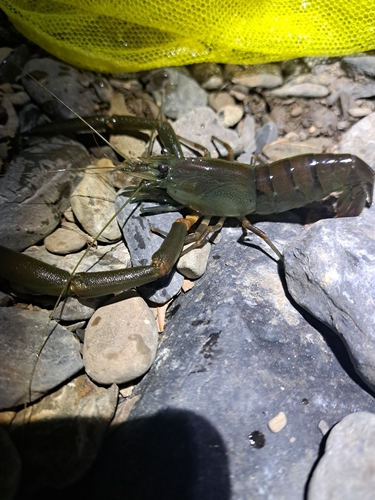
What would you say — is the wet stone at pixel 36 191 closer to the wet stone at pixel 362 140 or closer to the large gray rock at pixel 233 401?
the large gray rock at pixel 233 401

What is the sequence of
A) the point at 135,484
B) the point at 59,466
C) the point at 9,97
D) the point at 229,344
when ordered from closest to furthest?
1. the point at 135,484
2. the point at 59,466
3. the point at 229,344
4. the point at 9,97

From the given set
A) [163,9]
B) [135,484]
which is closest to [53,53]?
[163,9]

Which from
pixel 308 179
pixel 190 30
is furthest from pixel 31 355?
pixel 190 30

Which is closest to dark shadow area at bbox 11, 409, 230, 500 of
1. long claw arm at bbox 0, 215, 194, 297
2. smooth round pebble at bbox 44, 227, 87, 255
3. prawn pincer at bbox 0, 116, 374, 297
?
long claw arm at bbox 0, 215, 194, 297

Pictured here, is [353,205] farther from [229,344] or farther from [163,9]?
[163,9]

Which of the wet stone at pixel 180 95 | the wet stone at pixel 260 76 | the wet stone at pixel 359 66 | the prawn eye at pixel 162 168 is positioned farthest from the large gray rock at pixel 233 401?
the wet stone at pixel 359 66

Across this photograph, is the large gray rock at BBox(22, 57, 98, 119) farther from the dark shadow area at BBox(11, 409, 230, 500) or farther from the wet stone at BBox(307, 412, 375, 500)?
the wet stone at BBox(307, 412, 375, 500)
